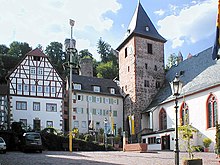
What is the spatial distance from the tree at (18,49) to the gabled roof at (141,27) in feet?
101

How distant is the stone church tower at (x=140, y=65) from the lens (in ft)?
171

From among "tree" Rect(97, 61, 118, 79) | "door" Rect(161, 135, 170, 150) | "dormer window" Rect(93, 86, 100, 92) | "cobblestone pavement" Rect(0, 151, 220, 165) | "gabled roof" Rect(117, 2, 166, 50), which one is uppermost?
"gabled roof" Rect(117, 2, 166, 50)

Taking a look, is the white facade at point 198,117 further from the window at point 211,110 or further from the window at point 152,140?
the window at point 152,140

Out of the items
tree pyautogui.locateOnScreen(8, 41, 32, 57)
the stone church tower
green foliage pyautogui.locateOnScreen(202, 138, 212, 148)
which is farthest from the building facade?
tree pyautogui.locateOnScreen(8, 41, 32, 57)

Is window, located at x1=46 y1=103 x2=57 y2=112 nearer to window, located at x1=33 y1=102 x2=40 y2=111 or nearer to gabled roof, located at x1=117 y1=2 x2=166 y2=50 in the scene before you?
window, located at x1=33 y1=102 x2=40 y2=111

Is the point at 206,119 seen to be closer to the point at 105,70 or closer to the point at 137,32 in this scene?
the point at 137,32

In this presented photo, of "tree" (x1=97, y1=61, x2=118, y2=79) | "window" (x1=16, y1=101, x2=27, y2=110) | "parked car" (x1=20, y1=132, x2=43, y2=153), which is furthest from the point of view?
"tree" (x1=97, y1=61, x2=118, y2=79)

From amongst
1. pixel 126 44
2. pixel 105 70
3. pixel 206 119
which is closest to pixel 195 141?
pixel 206 119

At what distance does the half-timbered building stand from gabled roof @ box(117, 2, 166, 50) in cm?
1444

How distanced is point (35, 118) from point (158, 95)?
734 inches

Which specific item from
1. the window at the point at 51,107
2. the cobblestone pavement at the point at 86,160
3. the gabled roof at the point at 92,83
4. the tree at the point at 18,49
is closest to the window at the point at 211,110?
the cobblestone pavement at the point at 86,160

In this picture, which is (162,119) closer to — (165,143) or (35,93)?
(165,143)

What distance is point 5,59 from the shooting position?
234 feet

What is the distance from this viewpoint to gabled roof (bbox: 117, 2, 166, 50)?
54175 millimetres
